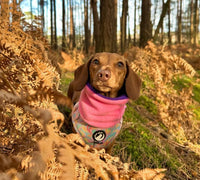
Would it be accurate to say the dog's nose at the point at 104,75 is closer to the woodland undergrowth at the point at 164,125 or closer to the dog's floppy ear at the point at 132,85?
the dog's floppy ear at the point at 132,85

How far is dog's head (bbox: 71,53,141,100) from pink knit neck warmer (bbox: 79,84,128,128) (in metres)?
0.13

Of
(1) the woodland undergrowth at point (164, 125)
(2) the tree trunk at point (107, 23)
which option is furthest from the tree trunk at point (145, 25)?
(2) the tree trunk at point (107, 23)

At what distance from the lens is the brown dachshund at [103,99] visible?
2.38 metres

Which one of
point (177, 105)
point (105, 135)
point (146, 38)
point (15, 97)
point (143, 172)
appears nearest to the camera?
point (15, 97)

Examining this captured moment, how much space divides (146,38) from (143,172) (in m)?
6.93

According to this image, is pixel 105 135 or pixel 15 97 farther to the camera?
pixel 105 135

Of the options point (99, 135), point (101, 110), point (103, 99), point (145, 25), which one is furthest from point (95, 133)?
point (145, 25)

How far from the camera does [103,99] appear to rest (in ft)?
7.77

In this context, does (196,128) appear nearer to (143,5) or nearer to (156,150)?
(156,150)

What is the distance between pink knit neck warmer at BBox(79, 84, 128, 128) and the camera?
238 cm

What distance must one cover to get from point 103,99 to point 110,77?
0.27 m

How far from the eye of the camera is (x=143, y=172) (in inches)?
42.8

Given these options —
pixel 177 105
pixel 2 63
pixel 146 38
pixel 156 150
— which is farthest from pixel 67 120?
pixel 146 38

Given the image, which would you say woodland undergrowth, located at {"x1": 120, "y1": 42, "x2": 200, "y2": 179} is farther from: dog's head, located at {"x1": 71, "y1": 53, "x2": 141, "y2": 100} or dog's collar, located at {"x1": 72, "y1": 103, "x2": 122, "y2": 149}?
dog's head, located at {"x1": 71, "y1": 53, "x2": 141, "y2": 100}
